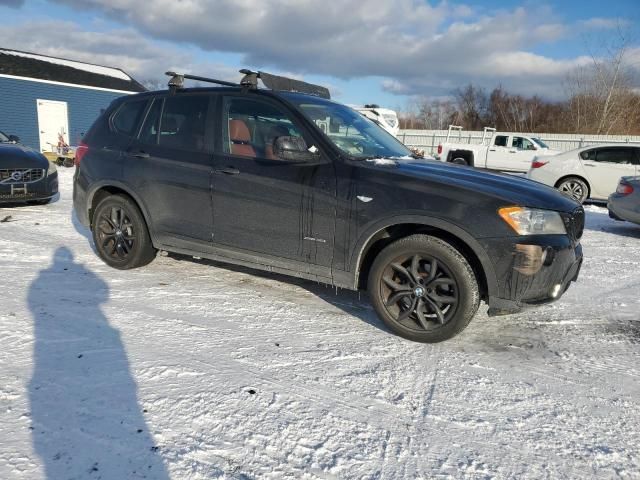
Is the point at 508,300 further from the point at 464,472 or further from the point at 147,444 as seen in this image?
the point at 147,444

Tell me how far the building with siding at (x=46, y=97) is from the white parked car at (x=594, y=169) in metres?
20.7

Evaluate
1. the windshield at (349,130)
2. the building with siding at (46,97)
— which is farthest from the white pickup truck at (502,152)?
the building with siding at (46,97)

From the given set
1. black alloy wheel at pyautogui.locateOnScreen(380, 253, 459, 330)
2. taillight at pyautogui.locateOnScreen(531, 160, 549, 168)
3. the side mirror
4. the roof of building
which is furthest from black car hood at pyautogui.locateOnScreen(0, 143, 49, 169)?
the roof of building

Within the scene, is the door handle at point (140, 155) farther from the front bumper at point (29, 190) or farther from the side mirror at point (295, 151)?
the front bumper at point (29, 190)

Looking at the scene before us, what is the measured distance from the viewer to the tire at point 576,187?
37.2 feet

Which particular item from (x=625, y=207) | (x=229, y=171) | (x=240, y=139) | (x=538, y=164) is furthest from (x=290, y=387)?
(x=538, y=164)

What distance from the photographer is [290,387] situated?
2.77 m

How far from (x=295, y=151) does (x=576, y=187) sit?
996 cm

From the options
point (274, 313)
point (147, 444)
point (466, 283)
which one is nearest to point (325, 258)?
point (274, 313)

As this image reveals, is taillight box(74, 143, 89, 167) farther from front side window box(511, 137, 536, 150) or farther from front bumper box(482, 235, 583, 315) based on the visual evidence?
front side window box(511, 137, 536, 150)

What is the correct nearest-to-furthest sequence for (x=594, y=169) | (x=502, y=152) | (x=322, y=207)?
(x=322, y=207), (x=594, y=169), (x=502, y=152)

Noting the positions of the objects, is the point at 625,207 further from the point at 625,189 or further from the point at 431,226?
the point at 431,226

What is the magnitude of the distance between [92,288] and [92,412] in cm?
208

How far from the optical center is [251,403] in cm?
258
